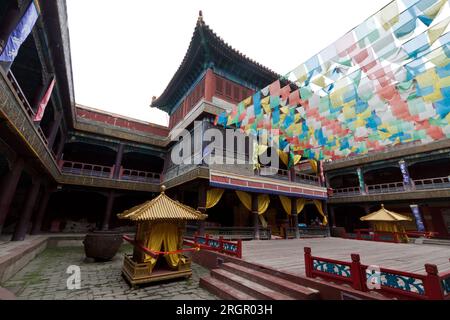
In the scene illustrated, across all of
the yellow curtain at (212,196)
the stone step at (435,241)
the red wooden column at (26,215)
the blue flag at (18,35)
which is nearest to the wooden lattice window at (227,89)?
the yellow curtain at (212,196)

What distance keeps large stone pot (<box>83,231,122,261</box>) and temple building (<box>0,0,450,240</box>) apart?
2.79 metres

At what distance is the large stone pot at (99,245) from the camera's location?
7.69m

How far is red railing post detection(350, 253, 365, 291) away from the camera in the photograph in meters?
3.63

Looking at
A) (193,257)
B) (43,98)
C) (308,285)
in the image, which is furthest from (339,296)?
(43,98)

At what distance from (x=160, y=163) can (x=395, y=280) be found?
1887 cm

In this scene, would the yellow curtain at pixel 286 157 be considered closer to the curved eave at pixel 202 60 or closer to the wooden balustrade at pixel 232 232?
Result: the wooden balustrade at pixel 232 232

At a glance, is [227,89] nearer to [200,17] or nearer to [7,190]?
[200,17]

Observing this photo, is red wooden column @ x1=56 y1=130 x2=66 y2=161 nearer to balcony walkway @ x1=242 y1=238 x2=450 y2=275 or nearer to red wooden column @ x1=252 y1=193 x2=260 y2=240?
red wooden column @ x1=252 y1=193 x2=260 y2=240

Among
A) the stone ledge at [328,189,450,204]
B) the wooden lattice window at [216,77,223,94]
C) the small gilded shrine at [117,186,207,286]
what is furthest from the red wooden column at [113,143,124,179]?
A: the stone ledge at [328,189,450,204]

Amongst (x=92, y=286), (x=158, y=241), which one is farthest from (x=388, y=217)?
(x=92, y=286)

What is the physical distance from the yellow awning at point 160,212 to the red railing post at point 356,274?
413cm

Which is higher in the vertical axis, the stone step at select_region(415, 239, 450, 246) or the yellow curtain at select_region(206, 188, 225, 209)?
the yellow curtain at select_region(206, 188, 225, 209)
